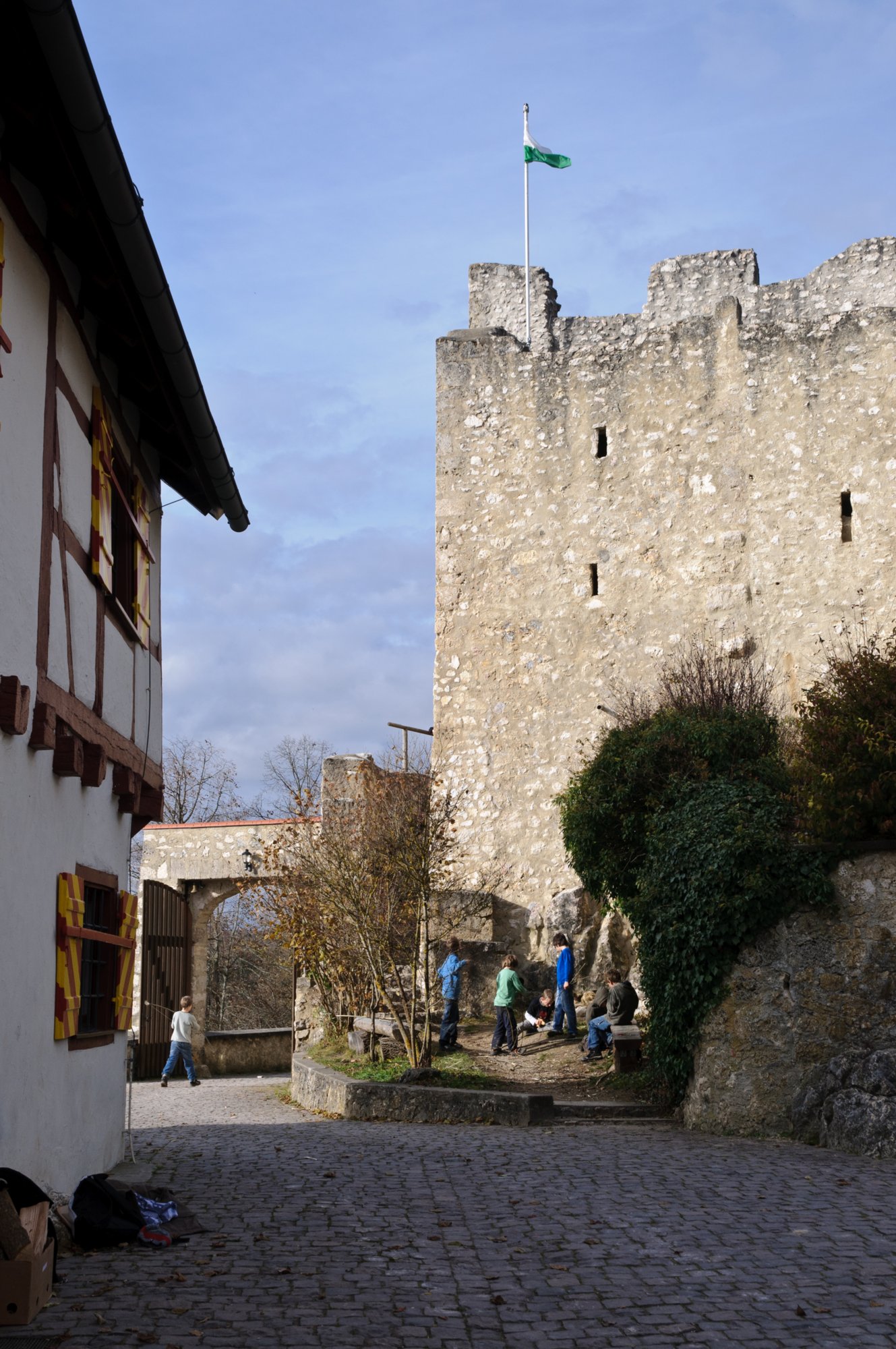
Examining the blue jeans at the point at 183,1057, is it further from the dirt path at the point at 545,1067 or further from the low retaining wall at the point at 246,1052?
the dirt path at the point at 545,1067

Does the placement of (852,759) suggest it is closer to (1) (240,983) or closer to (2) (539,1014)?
(2) (539,1014)

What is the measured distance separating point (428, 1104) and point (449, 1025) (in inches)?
143

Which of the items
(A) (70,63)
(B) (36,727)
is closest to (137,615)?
(B) (36,727)

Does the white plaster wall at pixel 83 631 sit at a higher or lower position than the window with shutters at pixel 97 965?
higher

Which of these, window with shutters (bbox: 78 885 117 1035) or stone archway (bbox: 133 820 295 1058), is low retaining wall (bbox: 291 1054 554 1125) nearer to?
window with shutters (bbox: 78 885 117 1035)

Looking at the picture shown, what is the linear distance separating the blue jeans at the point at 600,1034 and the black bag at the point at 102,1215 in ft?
26.5

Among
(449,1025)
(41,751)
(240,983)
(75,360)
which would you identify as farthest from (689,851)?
(240,983)

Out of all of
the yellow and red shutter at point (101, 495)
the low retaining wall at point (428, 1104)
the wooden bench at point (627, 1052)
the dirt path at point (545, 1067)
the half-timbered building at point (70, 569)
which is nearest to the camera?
the half-timbered building at point (70, 569)

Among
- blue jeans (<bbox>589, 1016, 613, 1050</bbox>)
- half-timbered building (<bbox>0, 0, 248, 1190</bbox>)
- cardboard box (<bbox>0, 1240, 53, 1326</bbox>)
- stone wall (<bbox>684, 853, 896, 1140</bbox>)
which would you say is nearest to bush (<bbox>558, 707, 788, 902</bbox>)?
blue jeans (<bbox>589, 1016, 613, 1050</bbox>)

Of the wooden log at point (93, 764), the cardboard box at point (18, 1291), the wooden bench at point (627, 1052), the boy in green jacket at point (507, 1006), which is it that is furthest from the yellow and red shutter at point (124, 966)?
the boy in green jacket at point (507, 1006)

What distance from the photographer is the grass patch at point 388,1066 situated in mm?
12797

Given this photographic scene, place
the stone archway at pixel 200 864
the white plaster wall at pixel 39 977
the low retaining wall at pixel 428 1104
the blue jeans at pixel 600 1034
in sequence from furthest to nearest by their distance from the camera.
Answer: the stone archway at pixel 200 864 → the blue jeans at pixel 600 1034 → the low retaining wall at pixel 428 1104 → the white plaster wall at pixel 39 977

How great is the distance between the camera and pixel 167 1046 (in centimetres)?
2138

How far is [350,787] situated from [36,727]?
11436 millimetres
